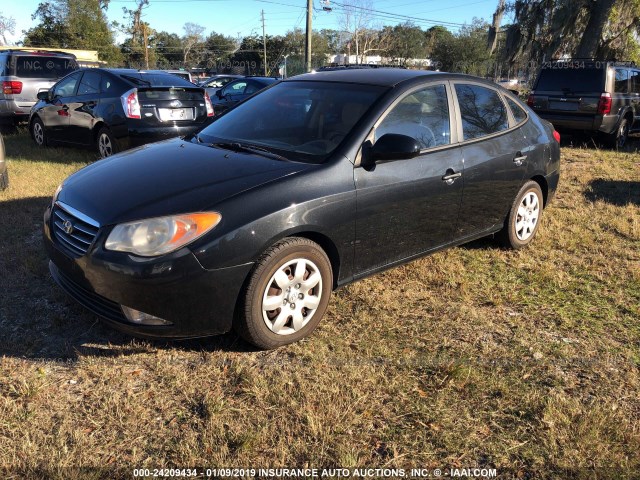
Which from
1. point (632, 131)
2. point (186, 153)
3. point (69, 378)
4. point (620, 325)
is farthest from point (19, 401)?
point (632, 131)

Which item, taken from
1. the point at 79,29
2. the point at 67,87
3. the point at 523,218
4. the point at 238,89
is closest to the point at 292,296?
the point at 523,218

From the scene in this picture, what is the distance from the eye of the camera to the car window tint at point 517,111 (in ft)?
15.6

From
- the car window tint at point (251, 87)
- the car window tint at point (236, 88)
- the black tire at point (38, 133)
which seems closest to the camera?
the black tire at point (38, 133)

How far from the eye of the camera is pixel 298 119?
3.90 meters

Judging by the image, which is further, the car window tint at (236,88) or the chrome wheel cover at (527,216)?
the car window tint at (236,88)

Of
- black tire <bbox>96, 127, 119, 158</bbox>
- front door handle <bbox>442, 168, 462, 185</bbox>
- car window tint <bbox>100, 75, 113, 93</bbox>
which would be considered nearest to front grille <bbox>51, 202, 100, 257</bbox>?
front door handle <bbox>442, 168, 462, 185</bbox>

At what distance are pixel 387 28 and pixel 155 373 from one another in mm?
72527

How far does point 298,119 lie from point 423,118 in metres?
0.91

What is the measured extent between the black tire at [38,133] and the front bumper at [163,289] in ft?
24.8

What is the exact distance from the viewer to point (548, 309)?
3.88 m

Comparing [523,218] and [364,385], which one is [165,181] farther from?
[523,218]

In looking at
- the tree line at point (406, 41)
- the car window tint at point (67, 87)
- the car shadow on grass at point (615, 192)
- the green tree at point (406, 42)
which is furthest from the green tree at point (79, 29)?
the car shadow on grass at point (615, 192)

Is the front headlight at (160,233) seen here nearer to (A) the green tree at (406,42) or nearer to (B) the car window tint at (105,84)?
(B) the car window tint at (105,84)

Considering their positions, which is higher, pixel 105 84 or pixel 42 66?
pixel 42 66
